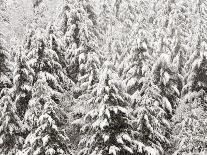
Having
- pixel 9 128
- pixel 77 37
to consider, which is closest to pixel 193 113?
pixel 77 37

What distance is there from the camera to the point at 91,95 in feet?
82.7

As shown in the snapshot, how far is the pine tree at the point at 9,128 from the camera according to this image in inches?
978

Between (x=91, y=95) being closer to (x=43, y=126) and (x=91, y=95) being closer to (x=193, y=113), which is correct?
(x=43, y=126)

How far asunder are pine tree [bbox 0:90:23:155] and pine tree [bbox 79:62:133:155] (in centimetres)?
498

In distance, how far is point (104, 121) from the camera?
2209cm

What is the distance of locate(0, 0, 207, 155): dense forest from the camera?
915 inches

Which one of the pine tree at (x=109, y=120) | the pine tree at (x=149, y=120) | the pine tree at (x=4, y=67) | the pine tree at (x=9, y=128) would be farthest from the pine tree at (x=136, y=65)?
the pine tree at (x=4, y=67)

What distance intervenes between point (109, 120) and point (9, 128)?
666 cm

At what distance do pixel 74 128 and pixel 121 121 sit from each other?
20.7 ft

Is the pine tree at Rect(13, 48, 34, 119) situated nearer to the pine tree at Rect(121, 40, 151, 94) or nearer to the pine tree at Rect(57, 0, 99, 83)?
the pine tree at Rect(57, 0, 99, 83)

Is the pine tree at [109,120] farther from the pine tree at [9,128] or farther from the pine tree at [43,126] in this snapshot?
the pine tree at [9,128]

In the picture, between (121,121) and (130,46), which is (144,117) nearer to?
(121,121)

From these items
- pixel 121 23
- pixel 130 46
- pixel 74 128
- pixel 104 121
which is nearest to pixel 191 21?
pixel 121 23

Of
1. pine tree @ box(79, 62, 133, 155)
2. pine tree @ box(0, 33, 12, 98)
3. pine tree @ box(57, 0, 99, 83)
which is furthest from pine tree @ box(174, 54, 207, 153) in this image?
pine tree @ box(0, 33, 12, 98)
